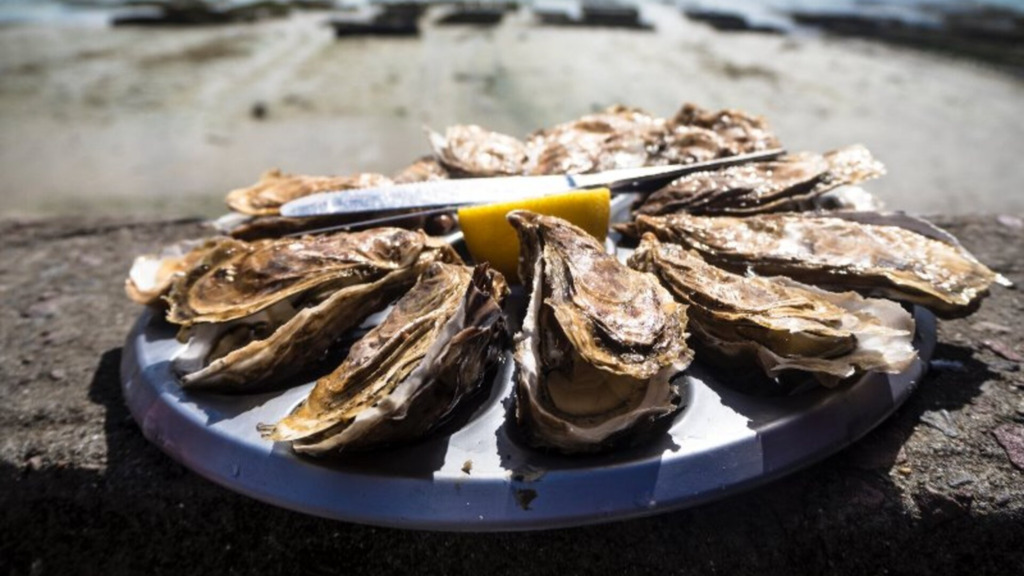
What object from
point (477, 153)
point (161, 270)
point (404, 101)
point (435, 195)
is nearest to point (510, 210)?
point (435, 195)

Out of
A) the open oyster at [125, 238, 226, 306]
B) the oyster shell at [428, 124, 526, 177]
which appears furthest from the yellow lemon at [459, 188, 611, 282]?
the open oyster at [125, 238, 226, 306]

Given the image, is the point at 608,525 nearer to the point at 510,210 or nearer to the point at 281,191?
the point at 510,210

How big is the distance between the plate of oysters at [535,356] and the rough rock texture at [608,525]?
141 millimetres

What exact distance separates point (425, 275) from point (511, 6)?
11330 millimetres

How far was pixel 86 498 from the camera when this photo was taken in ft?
4.83

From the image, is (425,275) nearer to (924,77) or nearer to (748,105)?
(748,105)

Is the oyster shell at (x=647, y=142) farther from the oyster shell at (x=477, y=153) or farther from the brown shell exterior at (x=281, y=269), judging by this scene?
the brown shell exterior at (x=281, y=269)

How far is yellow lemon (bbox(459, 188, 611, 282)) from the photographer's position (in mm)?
1598

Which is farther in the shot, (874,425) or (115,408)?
(115,408)

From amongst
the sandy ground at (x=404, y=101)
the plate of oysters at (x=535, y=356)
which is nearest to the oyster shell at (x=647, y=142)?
the plate of oysters at (x=535, y=356)

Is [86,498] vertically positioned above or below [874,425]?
below

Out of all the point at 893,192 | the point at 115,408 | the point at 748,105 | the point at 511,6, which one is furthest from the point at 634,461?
the point at 511,6

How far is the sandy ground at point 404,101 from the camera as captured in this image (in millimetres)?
5242

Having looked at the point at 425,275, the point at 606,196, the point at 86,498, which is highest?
the point at 606,196
